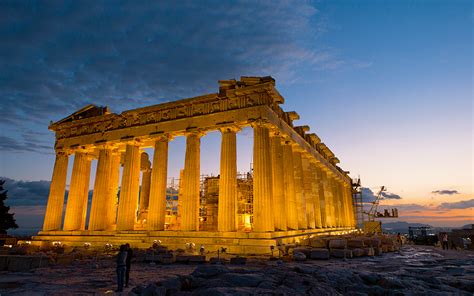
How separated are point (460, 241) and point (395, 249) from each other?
34.3ft

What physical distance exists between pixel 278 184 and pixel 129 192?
13.0m

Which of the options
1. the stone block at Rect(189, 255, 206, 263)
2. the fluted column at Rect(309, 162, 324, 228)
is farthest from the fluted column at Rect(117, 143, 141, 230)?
the fluted column at Rect(309, 162, 324, 228)

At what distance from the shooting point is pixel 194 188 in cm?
2411

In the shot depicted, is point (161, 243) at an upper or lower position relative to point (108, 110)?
lower

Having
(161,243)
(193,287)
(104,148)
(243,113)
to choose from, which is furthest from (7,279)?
(104,148)

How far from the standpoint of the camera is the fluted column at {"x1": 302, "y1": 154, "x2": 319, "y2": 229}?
2998 centimetres

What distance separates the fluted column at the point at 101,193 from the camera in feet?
95.3

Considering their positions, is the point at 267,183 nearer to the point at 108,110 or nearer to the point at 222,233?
the point at 222,233

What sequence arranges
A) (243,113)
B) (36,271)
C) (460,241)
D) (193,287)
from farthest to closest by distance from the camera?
1. (460,241)
2. (243,113)
3. (36,271)
4. (193,287)

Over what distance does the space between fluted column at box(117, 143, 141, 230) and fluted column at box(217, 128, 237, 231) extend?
354 inches

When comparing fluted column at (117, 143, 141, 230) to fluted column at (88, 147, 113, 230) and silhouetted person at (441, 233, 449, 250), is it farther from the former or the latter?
silhouetted person at (441, 233, 449, 250)

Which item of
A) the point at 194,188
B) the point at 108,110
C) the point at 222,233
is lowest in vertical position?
the point at 222,233

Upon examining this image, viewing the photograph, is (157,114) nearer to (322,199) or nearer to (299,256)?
(299,256)

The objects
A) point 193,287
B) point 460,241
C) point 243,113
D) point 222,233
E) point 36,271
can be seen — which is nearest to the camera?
point 193,287
